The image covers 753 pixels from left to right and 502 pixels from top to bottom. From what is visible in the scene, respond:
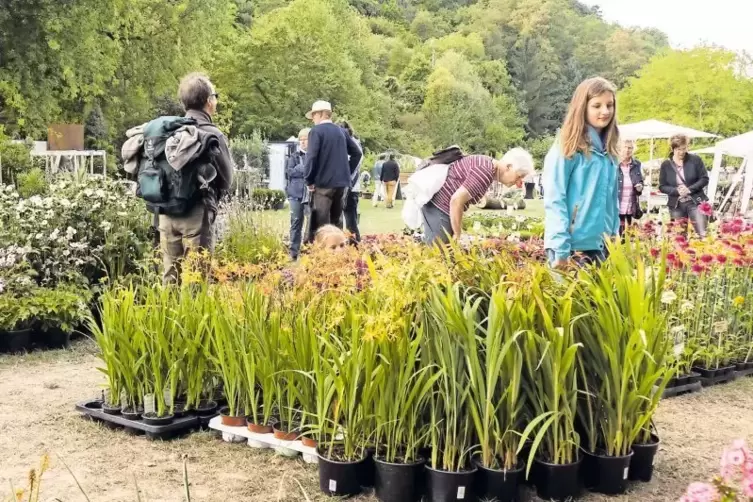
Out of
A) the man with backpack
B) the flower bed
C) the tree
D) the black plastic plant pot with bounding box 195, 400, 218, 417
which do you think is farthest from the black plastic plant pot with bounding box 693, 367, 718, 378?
the tree

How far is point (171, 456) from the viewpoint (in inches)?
139

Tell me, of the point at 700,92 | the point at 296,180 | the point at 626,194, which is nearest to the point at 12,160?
the point at 296,180

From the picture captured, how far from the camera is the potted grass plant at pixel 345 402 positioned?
3.03 m

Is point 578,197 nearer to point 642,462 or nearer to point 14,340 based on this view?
point 642,462

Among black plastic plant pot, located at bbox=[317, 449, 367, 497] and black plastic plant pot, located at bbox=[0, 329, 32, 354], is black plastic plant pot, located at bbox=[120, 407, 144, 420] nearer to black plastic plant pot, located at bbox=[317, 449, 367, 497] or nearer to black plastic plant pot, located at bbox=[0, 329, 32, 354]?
black plastic plant pot, located at bbox=[317, 449, 367, 497]

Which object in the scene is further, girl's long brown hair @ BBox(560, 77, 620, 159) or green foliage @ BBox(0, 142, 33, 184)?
green foliage @ BBox(0, 142, 33, 184)

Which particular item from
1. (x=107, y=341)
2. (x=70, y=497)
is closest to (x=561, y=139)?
(x=107, y=341)

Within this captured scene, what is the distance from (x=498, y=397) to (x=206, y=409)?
5.19 ft

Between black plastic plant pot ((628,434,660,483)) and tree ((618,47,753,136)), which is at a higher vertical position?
tree ((618,47,753,136))

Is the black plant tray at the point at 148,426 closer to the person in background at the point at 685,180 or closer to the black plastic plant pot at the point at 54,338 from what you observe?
the black plastic plant pot at the point at 54,338

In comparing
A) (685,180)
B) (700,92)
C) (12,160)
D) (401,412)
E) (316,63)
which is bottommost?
(401,412)

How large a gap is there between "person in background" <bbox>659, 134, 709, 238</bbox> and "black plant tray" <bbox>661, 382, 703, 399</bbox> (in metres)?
4.26

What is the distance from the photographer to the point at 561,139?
13.2ft

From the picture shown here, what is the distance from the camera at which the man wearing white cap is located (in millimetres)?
7918
